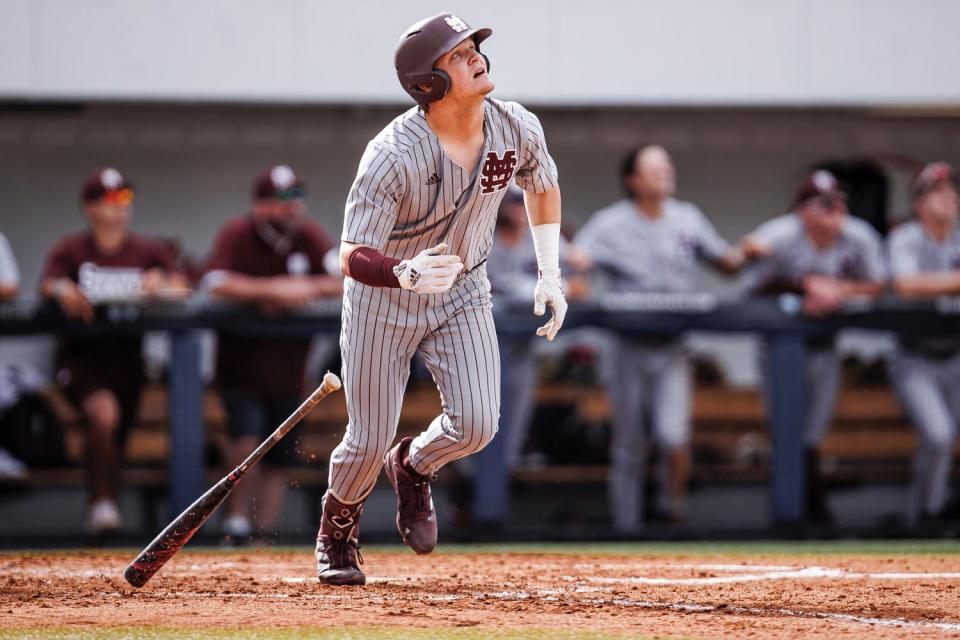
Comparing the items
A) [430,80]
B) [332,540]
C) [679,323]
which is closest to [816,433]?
[679,323]

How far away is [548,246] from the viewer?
16.7 ft

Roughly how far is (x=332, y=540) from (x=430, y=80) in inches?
63.9

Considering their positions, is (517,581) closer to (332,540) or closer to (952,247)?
(332,540)

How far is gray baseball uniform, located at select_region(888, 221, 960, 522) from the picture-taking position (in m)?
7.61

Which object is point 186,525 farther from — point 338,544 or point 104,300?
point 104,300

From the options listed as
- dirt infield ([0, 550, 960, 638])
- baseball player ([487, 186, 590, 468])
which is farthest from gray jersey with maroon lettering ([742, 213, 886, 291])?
dirt infield ([0, 550, 960, 638])

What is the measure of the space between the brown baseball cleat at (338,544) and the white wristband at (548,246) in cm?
103

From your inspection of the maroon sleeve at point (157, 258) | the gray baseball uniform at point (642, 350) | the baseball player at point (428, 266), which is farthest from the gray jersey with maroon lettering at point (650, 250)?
the baseball player at point (428, 266)

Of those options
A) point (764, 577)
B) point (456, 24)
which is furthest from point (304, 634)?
point (764, 577)

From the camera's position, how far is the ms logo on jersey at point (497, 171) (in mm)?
4715

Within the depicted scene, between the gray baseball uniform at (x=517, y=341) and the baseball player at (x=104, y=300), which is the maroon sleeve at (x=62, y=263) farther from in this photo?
the gray baseball uniform at (x=517, y=341)

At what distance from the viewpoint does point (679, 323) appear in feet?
24.5

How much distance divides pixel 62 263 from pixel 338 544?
3.03 meters

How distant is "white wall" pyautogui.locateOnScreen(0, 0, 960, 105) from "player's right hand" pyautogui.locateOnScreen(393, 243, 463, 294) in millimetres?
5609
